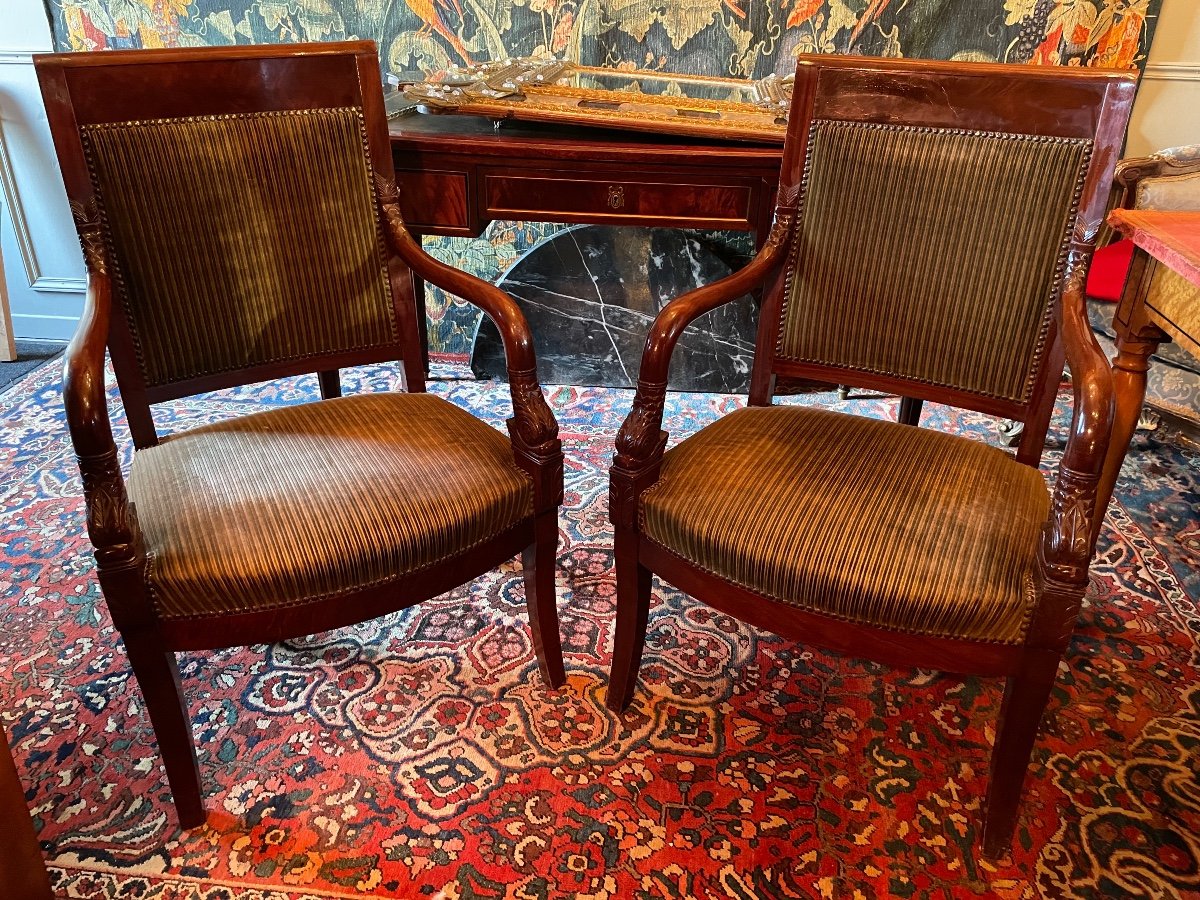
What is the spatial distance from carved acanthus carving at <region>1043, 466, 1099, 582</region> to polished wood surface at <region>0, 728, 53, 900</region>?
55.1 inches

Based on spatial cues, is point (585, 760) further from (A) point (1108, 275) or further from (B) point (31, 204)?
(B) point (31, 204)

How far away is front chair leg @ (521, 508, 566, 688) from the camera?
1.55m

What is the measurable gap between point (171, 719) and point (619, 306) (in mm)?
1979

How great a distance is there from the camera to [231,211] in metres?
1.56

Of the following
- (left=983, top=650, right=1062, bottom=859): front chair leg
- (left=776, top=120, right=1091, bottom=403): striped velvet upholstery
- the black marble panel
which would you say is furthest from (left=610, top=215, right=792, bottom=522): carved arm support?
the black marble panel

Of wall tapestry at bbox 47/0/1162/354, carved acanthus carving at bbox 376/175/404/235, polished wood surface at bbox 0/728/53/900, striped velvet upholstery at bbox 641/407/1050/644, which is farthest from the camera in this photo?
wall tapestry at bbox 47/0/1162/354

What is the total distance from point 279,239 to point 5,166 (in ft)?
7.14

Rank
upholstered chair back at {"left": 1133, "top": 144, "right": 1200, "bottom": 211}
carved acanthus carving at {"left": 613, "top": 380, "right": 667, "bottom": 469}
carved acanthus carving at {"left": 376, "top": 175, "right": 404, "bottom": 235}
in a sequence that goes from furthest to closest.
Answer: upholstered chair back at {"left": 1133, "top": 144, "right": 1200, "bottom": 211} < carved acanthus carving at {"left": 376, "top": 175, "right": 404, "bottom": 235} < carved acanthus carving at {"left": 613, "top": 380, "right": 667, "bottom": 469}

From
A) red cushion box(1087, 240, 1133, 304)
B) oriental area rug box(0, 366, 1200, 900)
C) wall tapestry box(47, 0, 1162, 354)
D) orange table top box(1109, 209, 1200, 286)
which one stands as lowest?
oriental area rug box(0, 366, 1200, 900)

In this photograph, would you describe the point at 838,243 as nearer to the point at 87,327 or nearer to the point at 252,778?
the point at 87,327

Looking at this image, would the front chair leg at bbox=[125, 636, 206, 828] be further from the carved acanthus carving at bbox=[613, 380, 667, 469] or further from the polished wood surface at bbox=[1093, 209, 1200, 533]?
the polished wood surface at bbox=[1093, 209, 1200, 533]

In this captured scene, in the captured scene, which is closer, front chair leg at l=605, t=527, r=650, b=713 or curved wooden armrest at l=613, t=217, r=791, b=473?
curved wooden armrest at l=613, t=217, r=791, b=473

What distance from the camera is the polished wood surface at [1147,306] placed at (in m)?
1.45

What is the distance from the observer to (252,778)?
5.03 ft
